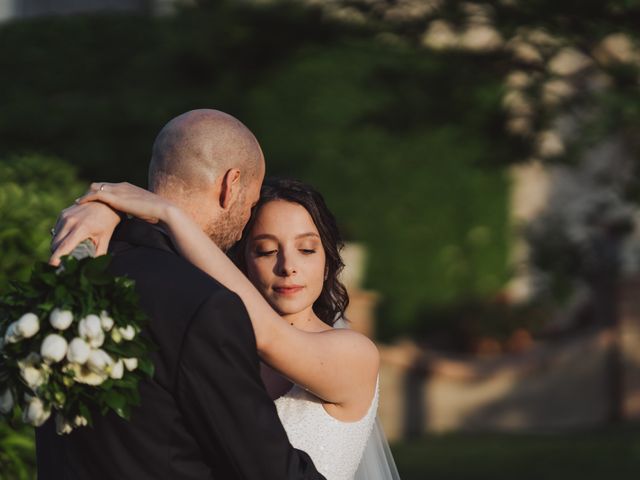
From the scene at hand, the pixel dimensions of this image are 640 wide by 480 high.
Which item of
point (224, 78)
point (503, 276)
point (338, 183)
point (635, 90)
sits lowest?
point (503, 276)

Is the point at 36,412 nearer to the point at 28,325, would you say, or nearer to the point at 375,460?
the point at 28,325

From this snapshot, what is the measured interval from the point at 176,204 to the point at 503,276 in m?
13.8

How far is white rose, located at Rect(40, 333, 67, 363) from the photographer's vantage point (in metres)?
3.12

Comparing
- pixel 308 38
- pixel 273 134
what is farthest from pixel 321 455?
pixel 273 134

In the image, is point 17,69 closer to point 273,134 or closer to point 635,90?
point 273,134

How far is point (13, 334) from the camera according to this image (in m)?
3.20

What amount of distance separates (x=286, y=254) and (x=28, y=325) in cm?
129

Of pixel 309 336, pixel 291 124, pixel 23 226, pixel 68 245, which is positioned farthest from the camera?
pixel 291 124

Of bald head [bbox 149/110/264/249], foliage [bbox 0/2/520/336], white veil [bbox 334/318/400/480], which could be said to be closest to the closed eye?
bald head [bbox 149/110/264/249]

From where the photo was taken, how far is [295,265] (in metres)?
4.25

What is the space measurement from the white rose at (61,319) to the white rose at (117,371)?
17 centimetres

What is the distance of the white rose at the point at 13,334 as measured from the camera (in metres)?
3.19

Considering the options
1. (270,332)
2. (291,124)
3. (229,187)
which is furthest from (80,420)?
(291,124)

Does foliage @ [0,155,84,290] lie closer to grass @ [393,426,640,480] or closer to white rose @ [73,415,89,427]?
white rose @ [73,415,89,427]
